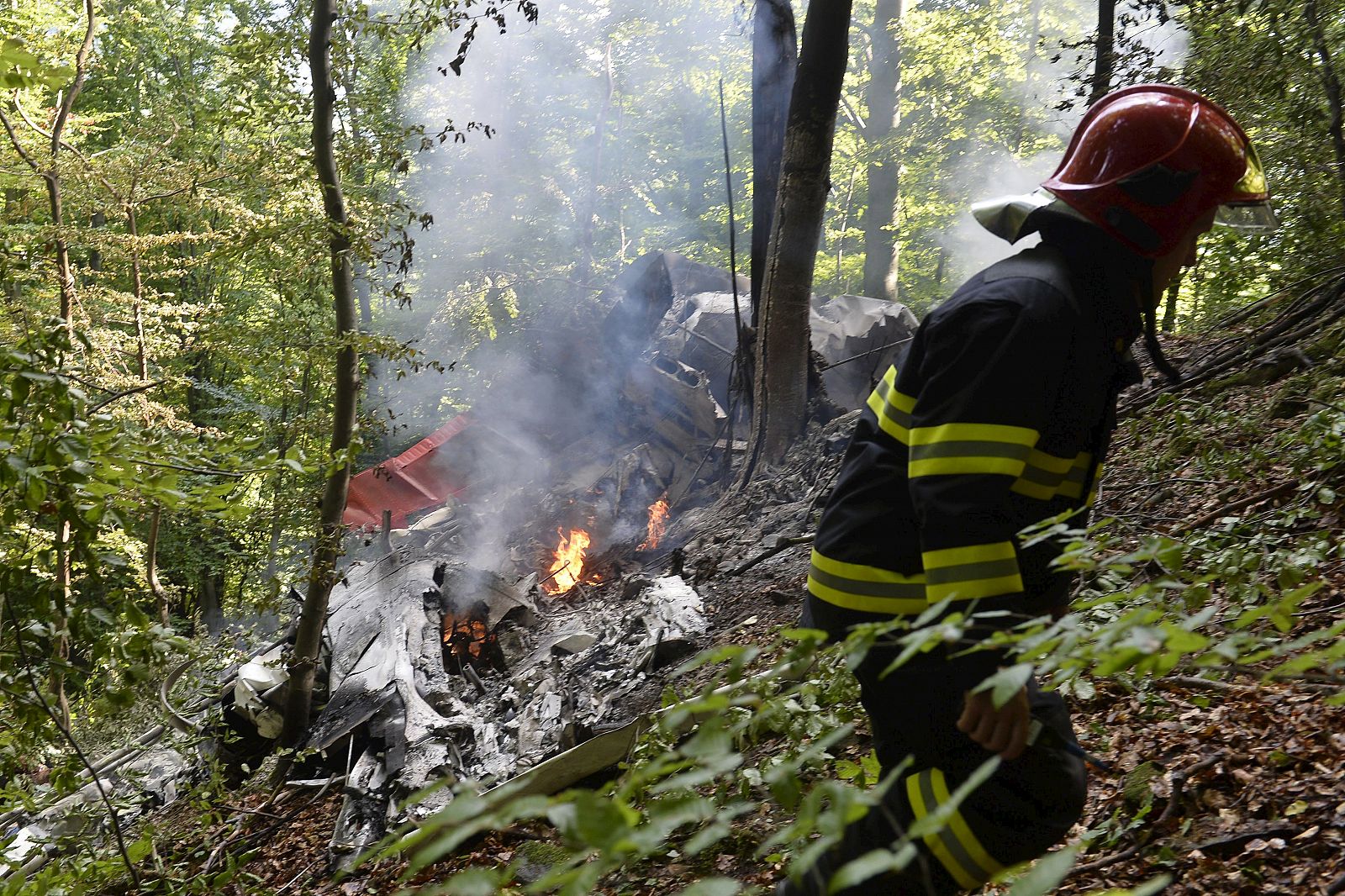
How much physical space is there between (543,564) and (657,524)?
1839 millimetres

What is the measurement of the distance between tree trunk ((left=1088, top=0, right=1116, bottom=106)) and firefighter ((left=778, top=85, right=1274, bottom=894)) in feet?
22.4

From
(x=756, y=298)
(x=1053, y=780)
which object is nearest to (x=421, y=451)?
(x=756, y=298)

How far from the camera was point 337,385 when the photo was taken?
6.25m

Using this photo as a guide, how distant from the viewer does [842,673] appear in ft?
10.8

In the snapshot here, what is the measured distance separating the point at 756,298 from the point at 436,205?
2579cm

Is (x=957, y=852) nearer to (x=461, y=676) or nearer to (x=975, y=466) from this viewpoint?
(x=975, y=466)

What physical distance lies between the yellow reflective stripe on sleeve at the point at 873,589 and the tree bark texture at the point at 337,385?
3.79 meters

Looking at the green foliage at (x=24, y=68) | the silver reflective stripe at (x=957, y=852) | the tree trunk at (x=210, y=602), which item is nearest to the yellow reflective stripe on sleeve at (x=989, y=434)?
the silver reflective stripe at (x=957, y=852)

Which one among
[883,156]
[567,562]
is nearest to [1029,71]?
[883,156]

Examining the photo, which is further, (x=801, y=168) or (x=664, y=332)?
(x=664, y=332)

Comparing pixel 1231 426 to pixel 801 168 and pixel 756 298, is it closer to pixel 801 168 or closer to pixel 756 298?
pixel 801 168

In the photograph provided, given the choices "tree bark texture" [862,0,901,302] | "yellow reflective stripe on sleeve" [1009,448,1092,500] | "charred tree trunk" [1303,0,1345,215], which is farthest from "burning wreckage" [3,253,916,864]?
"tree bark texture" [862,0,901,302]

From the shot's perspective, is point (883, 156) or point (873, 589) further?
point (883, 156)

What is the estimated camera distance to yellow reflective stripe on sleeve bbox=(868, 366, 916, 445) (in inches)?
90.1
